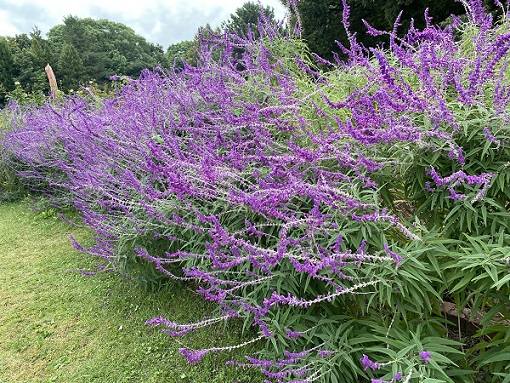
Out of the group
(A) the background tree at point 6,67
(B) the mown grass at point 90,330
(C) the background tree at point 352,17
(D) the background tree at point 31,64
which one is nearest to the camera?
(B) the mown grass at point 90,330

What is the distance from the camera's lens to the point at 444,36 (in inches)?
96.4

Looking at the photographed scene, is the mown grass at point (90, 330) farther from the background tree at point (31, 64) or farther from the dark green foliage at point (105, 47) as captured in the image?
the dark green foliage at point (105, 47)

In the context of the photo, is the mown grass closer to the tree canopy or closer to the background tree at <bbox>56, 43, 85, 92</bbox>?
the tree canopy

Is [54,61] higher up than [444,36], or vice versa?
[54,61]

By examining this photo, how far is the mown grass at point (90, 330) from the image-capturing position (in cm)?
272

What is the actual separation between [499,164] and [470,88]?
1.40 ft

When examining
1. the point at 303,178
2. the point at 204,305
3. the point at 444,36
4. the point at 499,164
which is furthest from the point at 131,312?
the point at 444,36

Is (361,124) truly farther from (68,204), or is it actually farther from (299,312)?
(68,204)

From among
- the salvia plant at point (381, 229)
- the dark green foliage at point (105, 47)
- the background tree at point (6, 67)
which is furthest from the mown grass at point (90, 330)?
the dark green foliage at point (105, 47)

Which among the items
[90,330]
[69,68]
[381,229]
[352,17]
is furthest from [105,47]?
[381,229]

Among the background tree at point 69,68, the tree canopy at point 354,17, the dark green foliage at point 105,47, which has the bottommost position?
the tree canopy at point 354,17

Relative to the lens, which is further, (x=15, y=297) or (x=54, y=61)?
(x=54, y=61)

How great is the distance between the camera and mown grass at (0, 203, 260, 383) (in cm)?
272

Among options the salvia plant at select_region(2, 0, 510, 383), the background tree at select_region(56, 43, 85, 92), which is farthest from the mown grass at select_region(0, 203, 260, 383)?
the background tree at select_region(56, 43, 85, 92)
